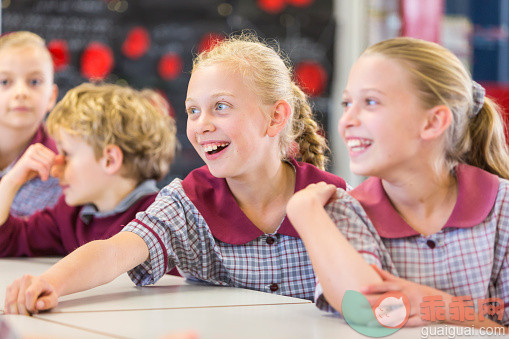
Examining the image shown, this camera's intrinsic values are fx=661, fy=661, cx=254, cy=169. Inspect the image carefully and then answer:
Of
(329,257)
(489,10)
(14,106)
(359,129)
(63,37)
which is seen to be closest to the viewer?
(329,257)

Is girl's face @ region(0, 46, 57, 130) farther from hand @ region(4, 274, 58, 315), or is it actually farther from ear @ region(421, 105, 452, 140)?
ear @ region(421, 105, 452, 140)

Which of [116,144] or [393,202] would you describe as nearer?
[393,202]

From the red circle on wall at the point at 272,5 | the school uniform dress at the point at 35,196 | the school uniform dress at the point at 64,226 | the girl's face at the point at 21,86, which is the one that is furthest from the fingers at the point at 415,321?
the red circle on wall at the point at 272,5

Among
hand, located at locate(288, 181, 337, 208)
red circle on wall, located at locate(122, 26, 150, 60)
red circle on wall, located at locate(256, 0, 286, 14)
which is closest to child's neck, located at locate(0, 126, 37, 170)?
hand, located at locate(288, 181, 337, 208)

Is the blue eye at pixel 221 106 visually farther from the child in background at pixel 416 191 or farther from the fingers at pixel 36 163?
the fingers at pixel 36 163

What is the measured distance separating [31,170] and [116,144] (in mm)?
276

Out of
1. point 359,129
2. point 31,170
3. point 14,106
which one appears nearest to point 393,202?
point 359,129

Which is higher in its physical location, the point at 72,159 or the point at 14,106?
the point at 14,106

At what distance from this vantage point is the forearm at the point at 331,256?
3.64 feet

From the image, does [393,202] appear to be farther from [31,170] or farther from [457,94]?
[31,170]

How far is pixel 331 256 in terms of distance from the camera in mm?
1139

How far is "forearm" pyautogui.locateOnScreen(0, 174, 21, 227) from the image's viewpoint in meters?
1.94

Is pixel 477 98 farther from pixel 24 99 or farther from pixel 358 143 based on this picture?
pixel 24 99

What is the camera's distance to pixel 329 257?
44.9 inches
